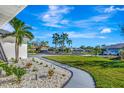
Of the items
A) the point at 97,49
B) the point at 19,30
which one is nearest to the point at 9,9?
the point at 19,30

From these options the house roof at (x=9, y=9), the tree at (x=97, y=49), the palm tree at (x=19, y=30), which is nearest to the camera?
the house roof at (x=9, y=9)

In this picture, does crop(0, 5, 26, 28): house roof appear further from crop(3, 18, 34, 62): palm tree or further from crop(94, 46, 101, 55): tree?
crop(94, 46, 101, 55): tree

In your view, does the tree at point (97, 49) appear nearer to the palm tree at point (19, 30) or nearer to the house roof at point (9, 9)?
the palm tree at point (19, 30)

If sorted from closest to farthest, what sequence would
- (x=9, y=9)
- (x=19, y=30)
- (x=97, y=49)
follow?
(x=9, y=9) < (x=19, y=30) < (x=97, y=49)

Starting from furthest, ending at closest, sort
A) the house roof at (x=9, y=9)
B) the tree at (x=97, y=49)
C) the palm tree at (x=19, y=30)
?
the tree at (x=97, y=49) < the palm tree at (x=19, y=30) < the house roof at (x=9, y=9)

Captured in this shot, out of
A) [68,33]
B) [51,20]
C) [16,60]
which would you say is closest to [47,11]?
[51,20]

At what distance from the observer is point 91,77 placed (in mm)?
12820

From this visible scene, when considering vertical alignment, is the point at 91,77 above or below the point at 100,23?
below

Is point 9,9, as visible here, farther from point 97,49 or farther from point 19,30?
point 97,49

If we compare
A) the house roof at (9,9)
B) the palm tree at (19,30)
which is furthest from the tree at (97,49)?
the house roof at (9,9)

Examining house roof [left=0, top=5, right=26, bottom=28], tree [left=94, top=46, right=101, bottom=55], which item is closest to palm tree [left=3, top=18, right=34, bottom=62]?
tree [left=94, top=46, right=101, bottom=55]
